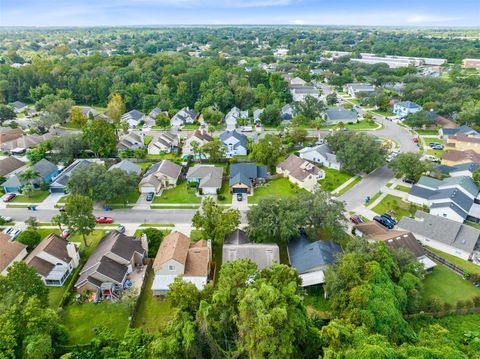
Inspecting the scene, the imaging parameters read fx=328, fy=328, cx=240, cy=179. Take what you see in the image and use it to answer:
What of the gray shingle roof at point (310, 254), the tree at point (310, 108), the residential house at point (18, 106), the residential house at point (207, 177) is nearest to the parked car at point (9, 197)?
the residential house at point (207, 177)

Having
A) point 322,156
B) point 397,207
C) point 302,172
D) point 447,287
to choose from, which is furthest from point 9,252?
point 322,156

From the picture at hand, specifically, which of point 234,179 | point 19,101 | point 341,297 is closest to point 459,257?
point 341,297

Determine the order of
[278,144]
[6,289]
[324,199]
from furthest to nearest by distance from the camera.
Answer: [278,144], [324,199], [6,289]

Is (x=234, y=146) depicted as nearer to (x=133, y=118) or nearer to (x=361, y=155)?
(x=361, y=155)

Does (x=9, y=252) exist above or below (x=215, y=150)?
below

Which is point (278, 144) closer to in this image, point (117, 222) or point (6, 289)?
point (117, 222)

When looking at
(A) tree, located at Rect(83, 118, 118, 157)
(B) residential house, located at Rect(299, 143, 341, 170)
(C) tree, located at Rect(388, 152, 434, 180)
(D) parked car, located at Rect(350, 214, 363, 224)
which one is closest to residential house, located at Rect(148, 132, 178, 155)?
(A) tree, located at Rect(83, 118, 118, 157)
